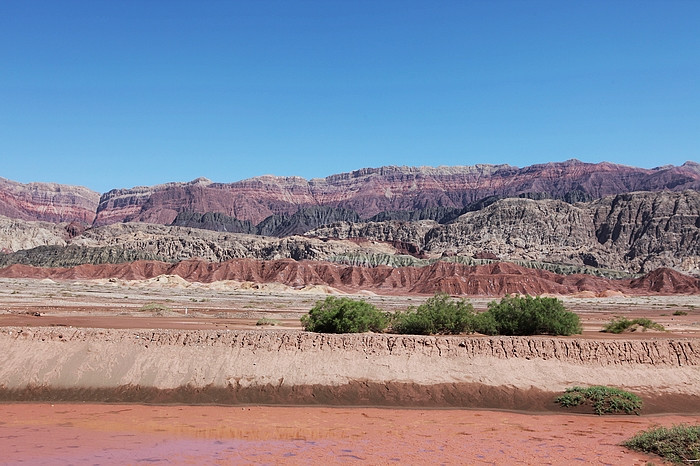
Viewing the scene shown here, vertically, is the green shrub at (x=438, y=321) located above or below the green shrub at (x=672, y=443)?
above

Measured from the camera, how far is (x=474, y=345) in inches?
771

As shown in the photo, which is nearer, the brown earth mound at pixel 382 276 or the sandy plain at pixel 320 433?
the sandy plain at pixel 320 433

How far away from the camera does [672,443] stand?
12.5 metres

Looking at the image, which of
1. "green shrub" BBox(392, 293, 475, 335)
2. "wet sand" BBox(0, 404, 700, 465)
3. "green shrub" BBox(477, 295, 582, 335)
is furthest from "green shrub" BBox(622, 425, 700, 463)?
"green shrub" BBox(477, 295, 582, 335)

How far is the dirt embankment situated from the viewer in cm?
1752

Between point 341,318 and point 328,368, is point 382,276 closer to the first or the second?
point 341,318

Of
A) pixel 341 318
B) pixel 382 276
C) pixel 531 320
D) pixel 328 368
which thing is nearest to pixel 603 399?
pixel 328 368

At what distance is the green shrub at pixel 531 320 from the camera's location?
26000 millimetres

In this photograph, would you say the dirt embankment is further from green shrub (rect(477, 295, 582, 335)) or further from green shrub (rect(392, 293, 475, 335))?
green shrub (rect(477, 295, 582, 335))

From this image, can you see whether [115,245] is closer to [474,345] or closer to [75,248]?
[75,248]

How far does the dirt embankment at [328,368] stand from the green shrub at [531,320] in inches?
232

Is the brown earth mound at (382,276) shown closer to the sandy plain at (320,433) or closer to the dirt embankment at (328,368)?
the dirt embankment at (328,368)

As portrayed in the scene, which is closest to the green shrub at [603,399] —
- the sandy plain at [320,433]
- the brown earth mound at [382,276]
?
the sandy plain at [320,433]

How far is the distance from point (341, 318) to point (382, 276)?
380 feet
